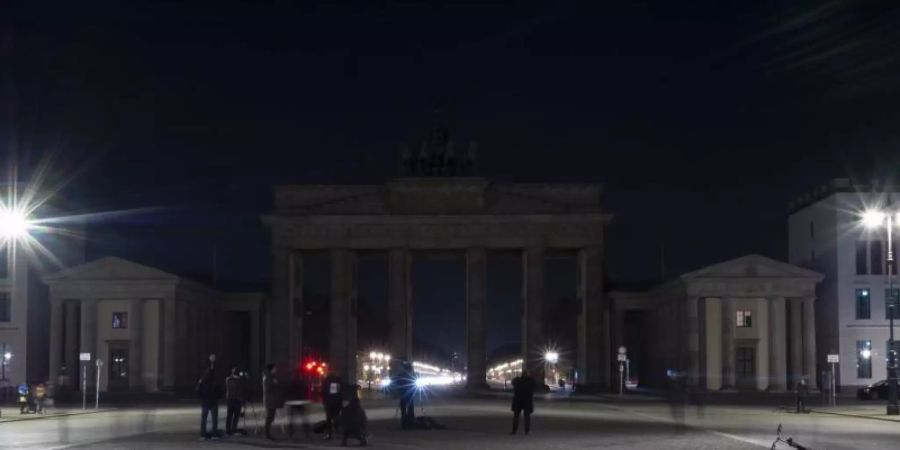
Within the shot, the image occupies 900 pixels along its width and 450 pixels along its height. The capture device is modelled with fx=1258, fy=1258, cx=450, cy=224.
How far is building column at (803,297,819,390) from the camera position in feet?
279

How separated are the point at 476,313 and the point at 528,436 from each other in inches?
2353

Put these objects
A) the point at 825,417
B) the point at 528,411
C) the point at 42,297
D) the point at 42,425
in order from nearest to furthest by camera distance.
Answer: the point at 528,411
the point at 42,425
the point at 825,417
the point at 42,297

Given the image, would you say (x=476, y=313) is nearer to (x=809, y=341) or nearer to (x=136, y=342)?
(x=809, y=341)

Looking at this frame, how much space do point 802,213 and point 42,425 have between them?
66.6 metres

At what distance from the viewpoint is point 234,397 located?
3397cm

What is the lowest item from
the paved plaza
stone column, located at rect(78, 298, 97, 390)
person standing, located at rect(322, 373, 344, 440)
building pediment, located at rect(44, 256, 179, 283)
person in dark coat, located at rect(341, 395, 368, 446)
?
the paved plaza

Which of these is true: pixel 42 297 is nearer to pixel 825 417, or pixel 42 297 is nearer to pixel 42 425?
pixel 42 425

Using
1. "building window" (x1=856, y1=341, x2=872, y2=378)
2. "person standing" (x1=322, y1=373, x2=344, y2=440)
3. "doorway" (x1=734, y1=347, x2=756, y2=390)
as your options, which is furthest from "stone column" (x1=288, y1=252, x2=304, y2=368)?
"person standing" (x1=322, y1=373, x2=344, y2=440)

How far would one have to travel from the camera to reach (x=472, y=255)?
93312 millimetres

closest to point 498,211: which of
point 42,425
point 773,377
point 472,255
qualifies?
point 472,255

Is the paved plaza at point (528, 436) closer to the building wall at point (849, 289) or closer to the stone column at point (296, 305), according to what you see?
the building wall at point (849, 289)

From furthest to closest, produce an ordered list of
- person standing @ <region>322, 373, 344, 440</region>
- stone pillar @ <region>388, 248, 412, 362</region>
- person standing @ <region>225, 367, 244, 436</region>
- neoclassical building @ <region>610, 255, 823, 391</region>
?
1. stone pillar @ <region>388, 248, 412, 362</region>
2. neoclassical building @ <region>610, 255, 823, 391</region>
3. person standing @ <region>225, 367, 244, 436</region>
4. person standing @ <region>322, 373, 344, 440</region>

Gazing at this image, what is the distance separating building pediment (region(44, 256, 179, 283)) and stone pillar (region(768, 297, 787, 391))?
40.7m

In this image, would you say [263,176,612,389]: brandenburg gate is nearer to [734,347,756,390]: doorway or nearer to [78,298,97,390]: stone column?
[734,347,756,390]: doorway
